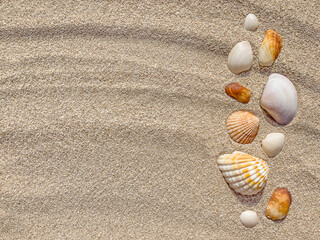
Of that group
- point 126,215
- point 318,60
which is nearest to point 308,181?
point 318,60

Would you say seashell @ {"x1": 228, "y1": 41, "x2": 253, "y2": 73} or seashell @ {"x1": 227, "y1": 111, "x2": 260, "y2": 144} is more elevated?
seashell @ {"x1": 228, "y1": 41, "x2": 253, "y2": 73}

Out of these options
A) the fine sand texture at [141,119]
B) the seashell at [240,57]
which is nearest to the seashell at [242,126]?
the fine sand texture at [141,119]

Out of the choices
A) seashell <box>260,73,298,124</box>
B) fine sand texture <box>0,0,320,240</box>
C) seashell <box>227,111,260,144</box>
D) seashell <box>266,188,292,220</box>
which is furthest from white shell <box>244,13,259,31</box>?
seashell <box>266,188,292,220</box>

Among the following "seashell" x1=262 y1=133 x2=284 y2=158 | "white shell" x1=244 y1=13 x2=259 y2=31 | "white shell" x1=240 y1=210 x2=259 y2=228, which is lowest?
"white shell" x1=240 y1=210 x2=259 y2=228

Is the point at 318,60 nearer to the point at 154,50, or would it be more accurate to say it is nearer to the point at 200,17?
the point at 200,17

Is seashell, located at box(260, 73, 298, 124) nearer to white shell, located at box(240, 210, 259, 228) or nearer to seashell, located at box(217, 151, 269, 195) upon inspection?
seashell, located at box(217, 151, 269, 195)

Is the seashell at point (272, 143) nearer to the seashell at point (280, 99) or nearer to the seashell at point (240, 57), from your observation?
the seashell at point (280, 99)
